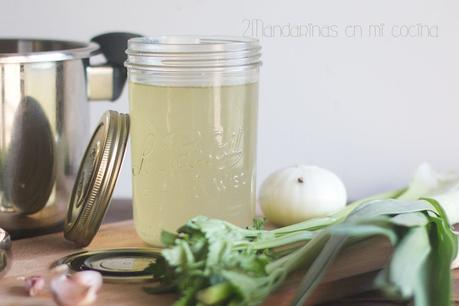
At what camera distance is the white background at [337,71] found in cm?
155

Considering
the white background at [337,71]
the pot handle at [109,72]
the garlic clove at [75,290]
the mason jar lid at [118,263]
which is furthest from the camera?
the white background at [337,71]

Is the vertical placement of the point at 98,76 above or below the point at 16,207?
above

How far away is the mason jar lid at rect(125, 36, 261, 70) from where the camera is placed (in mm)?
1103

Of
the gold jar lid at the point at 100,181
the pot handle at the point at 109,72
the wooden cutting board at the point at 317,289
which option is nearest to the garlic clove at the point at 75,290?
the wooden cutting board at the point at 317,289

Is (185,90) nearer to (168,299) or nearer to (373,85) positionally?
(168,299)

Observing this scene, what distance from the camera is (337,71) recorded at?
1576 millimetres

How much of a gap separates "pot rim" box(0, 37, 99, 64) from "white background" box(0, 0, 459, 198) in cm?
19

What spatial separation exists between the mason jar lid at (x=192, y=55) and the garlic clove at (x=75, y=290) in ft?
1.06

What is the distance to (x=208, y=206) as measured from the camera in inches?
44.6

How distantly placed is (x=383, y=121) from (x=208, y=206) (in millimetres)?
587

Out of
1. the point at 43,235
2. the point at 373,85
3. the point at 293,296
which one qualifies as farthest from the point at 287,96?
the point at 293,296

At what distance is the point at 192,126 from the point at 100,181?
0.47ft

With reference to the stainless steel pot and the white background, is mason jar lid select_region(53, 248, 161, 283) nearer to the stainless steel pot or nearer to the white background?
the stainless steel pot

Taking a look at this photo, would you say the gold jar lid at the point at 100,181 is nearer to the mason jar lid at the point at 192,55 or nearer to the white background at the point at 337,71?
the mason jar lid at the point at 192,55
